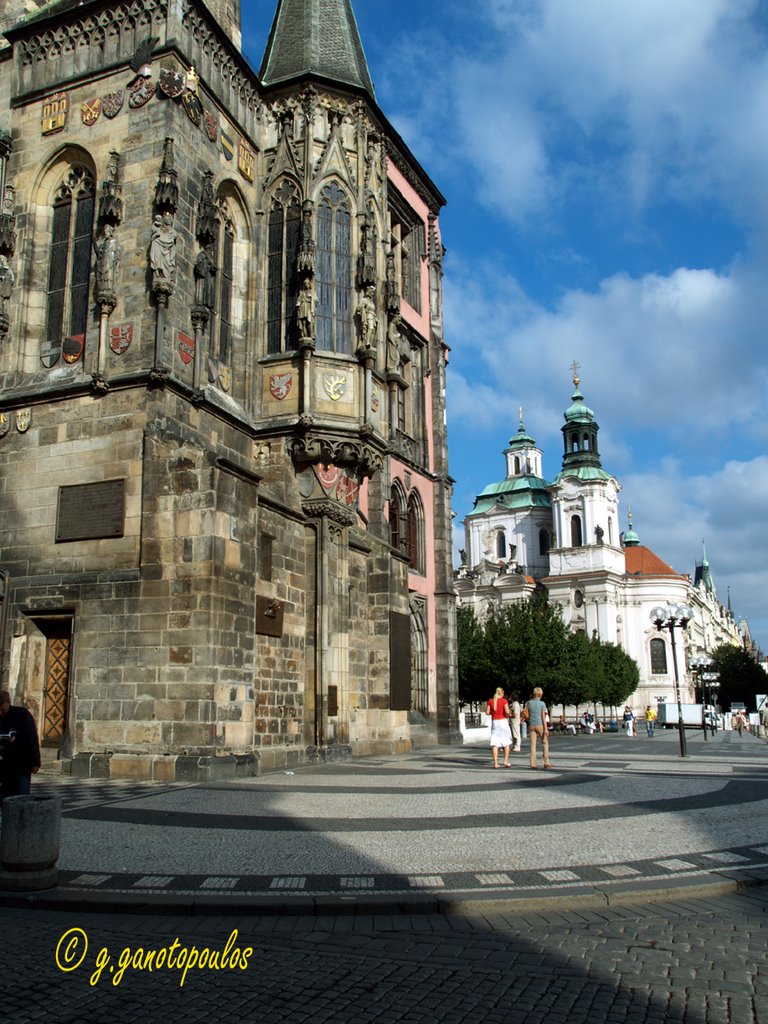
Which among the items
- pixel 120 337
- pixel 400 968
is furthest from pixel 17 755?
pixel 120 337

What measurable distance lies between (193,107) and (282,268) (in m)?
3.94

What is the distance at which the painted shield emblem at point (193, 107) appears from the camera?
61.1 ft

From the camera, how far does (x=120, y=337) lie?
17.4 m

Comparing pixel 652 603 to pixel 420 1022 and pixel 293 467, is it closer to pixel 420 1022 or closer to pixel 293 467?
pixel 293 467

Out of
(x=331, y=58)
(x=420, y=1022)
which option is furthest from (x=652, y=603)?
(x=420, y=1022)

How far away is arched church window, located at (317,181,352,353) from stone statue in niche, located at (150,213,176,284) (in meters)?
4.41

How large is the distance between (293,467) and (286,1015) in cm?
1635

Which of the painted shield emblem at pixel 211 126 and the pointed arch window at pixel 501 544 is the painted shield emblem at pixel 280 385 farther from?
the pointed arch window at pixel 501 544

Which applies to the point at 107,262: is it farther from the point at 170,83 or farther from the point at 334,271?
the point at 334,271

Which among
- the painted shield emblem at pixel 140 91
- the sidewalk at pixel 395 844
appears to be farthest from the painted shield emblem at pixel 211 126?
the sidewalk at pixel 395 844

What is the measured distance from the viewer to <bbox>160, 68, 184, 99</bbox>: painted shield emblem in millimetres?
18156

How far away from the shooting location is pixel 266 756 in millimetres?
17312

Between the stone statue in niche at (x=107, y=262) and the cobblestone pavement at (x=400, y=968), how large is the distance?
43.1 feet

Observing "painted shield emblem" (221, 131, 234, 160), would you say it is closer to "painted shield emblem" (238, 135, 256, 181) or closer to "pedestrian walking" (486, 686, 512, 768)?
"painted shield emblem" (238, 135, 256, 181)
